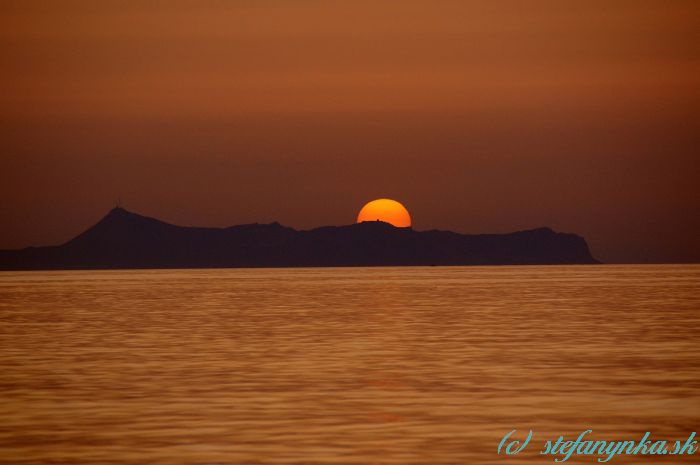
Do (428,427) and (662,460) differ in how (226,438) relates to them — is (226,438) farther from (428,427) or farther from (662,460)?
(662,460)

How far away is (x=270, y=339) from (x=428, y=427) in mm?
22974

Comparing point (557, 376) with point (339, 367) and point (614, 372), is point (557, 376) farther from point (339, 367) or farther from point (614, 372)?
point (339, 367)

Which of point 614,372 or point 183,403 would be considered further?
point 614,372

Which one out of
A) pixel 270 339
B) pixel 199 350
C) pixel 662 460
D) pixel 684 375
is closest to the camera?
pixel 662 460

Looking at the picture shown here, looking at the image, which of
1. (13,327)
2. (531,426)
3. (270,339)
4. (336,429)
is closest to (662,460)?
(531,426)

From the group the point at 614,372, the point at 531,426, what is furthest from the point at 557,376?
the point at 531,426

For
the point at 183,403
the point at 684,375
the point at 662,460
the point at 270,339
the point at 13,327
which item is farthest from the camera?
the point at 13,327

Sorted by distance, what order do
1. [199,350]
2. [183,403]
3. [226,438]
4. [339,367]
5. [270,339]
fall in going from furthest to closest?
[270,339]
[199,350]
[339,367]
[183,403]
[226,438]

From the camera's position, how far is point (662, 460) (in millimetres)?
19266

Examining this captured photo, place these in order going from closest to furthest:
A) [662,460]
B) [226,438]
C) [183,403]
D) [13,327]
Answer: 1. [662,460]
2. [226,438]
3. [183,403]
4. [13,327]

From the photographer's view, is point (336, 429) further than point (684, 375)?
No

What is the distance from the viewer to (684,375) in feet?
102

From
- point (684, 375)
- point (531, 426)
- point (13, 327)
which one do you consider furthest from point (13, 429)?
point (13, 327)

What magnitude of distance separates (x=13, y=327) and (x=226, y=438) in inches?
1420
